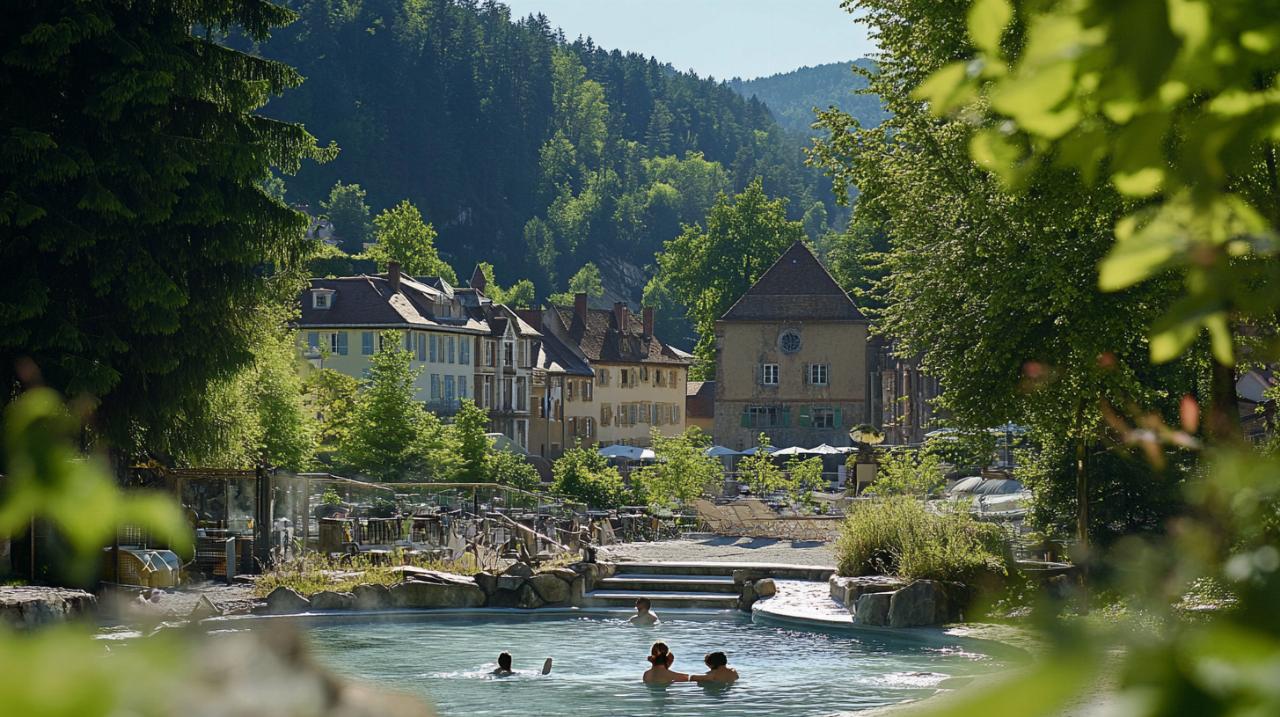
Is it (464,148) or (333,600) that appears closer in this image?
(333,600)

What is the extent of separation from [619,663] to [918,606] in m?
4.73

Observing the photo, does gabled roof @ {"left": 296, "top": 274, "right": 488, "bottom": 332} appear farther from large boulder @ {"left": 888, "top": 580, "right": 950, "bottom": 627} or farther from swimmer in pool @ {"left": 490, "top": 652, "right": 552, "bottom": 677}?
swimmer in pool @ {"left": 490, "top": 652, "right": 552, "bottom": 677}

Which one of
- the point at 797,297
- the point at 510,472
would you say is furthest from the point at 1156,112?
the point at 797,297

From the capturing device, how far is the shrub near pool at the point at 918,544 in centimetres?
2169

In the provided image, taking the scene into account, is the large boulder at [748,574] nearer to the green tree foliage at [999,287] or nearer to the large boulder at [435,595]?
the large boulder at [435,595]

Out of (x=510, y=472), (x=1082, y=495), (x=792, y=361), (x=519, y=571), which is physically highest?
(x=792, y=361)

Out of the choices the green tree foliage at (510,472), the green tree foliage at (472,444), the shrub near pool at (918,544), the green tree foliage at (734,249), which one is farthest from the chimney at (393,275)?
the shrub near pool at (918,544)

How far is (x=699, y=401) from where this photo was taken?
10694 centimetres

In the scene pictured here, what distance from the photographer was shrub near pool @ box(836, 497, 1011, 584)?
854 inches

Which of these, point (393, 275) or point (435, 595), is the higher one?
point (393, 275)

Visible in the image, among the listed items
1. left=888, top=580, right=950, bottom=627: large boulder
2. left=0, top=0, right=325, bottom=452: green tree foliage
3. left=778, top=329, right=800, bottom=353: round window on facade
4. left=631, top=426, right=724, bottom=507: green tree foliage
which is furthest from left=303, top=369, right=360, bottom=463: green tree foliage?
left=888, top=580, right=950, bottom=627: large boulder

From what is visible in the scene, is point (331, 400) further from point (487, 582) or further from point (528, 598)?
point (528, 598)

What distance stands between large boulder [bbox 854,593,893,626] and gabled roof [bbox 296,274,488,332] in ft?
161

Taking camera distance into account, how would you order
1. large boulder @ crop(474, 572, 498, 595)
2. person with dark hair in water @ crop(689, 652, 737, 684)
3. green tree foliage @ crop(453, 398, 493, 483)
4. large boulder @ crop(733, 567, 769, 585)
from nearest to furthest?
person with dark hair in water @ crop(689, 652, 737, 684) → large boulder @ crop(474, 572, 498, 595) → large boulder @ crop(733, 567, 769, 585) → green tree foliage @ crop(453, 398, 493, 483)
